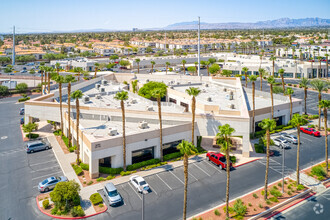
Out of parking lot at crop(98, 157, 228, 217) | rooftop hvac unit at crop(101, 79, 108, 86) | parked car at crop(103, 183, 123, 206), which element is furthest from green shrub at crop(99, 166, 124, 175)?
rooftop hvac unit at crop(101, 79, 108, 86)

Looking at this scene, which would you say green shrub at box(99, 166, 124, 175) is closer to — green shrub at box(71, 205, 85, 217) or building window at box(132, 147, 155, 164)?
building window at box(132, 147, 155, 164)

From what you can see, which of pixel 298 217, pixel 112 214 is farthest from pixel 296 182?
pixel 112 214

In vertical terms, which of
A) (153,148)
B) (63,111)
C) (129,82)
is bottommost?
(153,148)

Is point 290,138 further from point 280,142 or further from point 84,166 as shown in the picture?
point 84,166

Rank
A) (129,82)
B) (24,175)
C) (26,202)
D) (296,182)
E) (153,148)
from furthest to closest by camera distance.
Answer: (129,82) < (153,148) < (24,175) < (296,182) < (26,202)

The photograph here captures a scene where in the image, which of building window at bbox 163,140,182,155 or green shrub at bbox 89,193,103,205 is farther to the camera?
building window at bbox 163,140,182,155

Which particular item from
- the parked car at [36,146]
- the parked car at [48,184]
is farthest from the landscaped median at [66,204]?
the parked car at [36,146]

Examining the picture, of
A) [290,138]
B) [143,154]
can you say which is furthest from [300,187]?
[143,154]

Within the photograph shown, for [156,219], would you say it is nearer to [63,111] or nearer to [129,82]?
[63,111]
